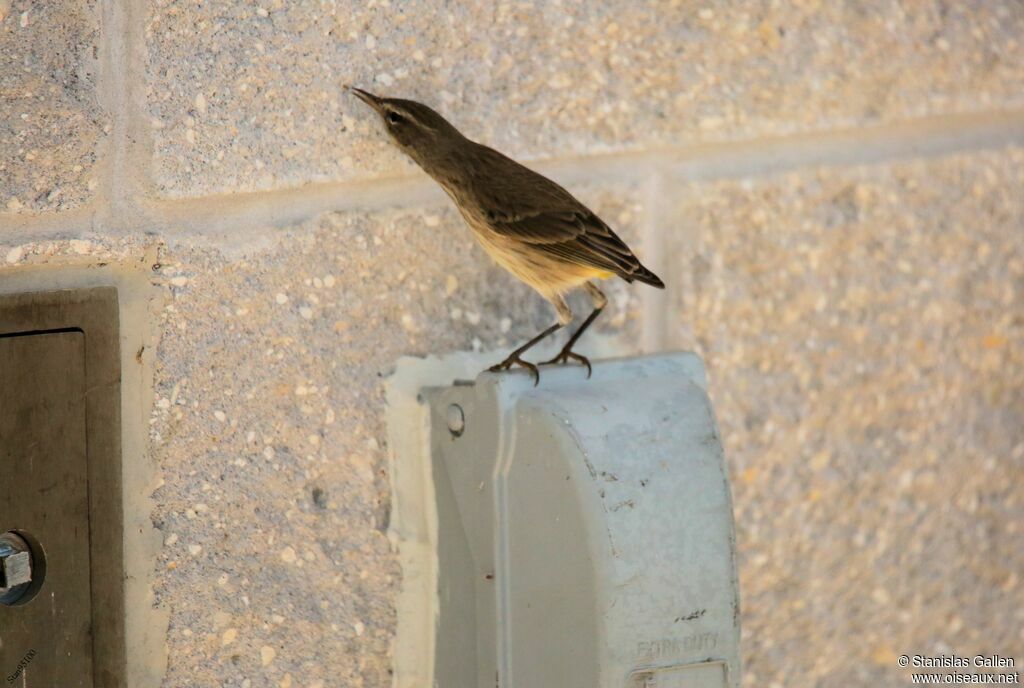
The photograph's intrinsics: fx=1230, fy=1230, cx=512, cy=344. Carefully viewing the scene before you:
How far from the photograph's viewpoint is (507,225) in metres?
1.98

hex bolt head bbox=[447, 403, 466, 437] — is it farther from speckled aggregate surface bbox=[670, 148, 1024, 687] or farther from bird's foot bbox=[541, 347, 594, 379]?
speckled aggregate surface bbox=[670, 148, 1024, 687]

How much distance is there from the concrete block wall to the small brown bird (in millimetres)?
71

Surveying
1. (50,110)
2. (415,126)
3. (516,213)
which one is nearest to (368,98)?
(415,126)

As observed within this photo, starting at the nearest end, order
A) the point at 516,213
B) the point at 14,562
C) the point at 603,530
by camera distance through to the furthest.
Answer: the point at 603,530
the point at 14,562
the point at 516,213

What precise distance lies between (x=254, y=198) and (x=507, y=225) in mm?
401

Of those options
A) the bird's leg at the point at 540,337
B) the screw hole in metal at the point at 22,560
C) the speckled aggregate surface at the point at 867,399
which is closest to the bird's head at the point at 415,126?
the bird's leg at the point at 540,337

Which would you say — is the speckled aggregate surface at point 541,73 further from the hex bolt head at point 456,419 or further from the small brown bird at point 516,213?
the hex bolt head at point 456,419

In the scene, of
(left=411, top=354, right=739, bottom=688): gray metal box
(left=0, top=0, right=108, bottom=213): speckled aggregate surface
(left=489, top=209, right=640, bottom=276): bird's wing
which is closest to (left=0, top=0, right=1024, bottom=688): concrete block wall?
(left=0, top=0, right=108, bottom=213): speckled aggregate surface

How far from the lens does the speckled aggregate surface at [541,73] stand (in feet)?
6.05

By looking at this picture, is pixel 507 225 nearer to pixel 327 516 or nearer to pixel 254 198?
pixel 254 198

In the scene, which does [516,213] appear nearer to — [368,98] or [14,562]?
[368,98]

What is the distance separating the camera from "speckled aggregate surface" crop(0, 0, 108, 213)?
1.80m

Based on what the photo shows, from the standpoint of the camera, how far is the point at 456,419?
1885mm

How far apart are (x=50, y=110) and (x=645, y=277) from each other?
3.11 feet
